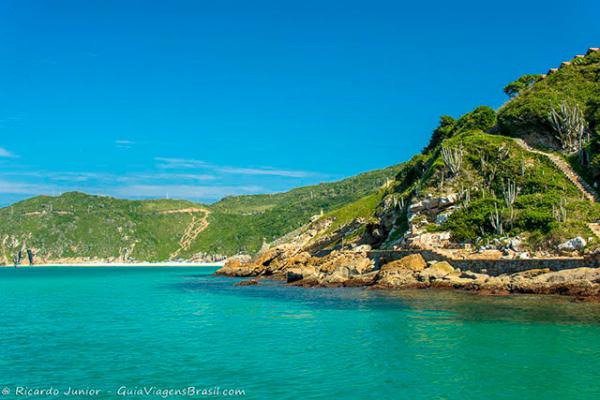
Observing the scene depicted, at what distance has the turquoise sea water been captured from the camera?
18.3 metres

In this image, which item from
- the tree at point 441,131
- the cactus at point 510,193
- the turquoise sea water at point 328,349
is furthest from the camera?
the tree at point 441,131

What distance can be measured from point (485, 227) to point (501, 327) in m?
32.5

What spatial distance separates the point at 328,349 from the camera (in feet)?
79.8

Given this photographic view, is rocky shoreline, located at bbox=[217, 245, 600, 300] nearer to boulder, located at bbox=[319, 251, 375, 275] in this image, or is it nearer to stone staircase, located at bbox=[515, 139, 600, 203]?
boulder, located at bbox=[319, 251, 375, 275]

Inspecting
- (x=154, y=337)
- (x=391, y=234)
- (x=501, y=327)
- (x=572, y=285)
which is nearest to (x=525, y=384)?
(x=501, y=327)

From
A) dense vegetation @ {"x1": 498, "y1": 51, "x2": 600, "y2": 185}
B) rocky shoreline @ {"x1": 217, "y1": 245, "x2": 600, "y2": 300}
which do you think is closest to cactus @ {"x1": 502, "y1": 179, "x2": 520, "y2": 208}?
dense vegetation @ {"x1": 498, "y1": 51, "x2": 600, "y2": 185}

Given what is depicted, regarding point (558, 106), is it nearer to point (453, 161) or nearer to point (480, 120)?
point (480, 120)

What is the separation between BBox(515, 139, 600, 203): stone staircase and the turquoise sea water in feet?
87.4

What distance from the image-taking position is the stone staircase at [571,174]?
2367 inches

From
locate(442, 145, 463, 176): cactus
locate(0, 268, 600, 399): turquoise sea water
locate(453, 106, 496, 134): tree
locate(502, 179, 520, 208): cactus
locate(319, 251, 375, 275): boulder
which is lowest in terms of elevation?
locate(0, 268, 600, 399): turquoise sea water

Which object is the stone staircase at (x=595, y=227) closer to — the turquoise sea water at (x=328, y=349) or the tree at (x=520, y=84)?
the turquoise sea water at (x=328, y=349)

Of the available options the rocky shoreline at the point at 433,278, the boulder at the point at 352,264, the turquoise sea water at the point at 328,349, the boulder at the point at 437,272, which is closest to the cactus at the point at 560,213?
the rocky shoreline at the point at 433,278

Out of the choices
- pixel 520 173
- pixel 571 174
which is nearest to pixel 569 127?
pixel 571 174

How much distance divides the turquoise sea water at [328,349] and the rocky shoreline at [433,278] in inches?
120
